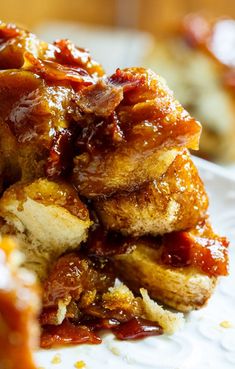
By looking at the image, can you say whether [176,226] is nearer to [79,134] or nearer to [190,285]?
[190,285]

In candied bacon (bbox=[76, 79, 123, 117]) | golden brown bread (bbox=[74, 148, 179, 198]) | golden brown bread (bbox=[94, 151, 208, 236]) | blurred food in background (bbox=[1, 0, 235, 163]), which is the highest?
candied bacon (bbox=[76, 79, 123, 117])

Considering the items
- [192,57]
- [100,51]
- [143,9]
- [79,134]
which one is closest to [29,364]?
[79,134]

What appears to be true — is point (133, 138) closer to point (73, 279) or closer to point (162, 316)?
point (73, 279)

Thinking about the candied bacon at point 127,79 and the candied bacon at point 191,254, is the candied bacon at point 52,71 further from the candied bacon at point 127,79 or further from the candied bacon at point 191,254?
the candied bacon at point 191,254

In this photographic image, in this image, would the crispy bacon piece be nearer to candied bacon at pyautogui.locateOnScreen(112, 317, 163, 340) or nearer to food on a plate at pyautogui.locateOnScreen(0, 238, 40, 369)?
candied bacon at pyautogui.locateOnScreen(112, 317, 163, 340)

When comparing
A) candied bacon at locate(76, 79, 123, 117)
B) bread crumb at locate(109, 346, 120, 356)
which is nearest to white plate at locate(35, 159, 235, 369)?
bread crumb at locate(109, 346, 120, 356)

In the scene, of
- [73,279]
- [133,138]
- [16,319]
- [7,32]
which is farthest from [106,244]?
[16,319]
